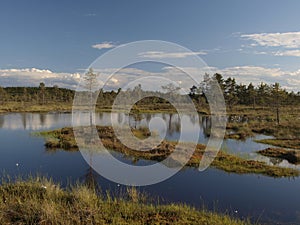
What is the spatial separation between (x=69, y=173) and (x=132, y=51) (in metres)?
7.24

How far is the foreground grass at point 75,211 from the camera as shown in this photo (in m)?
6.59

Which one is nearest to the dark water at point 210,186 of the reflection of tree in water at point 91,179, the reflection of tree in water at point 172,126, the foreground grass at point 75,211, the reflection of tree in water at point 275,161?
the reflection of tree in water at point 91,179

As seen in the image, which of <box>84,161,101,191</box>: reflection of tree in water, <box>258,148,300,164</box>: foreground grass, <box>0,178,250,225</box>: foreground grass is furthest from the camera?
<box>258,148,300,164</box>: foreground grass

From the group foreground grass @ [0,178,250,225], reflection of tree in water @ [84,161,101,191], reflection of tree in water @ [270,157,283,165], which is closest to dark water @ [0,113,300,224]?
reflection of tree in water @ [84,161,101,191]

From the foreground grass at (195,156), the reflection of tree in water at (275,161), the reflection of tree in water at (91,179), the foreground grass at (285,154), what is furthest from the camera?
the foreground grass at (285,154)

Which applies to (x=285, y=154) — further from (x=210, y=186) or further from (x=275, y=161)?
(x=210, y=186)

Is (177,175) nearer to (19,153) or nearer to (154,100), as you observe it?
(19,153)

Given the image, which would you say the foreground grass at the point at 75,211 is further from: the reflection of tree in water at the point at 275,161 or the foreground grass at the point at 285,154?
the foreground grass at the point at 285,154

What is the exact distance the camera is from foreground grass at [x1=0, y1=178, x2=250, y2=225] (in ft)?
21.6

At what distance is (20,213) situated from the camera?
6793 millimetres

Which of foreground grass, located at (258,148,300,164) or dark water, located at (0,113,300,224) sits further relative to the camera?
foreground grass, located at (258,148,300,164)

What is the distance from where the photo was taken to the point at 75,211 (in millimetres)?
7113

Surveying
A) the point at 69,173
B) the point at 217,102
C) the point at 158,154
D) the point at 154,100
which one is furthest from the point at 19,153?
the point at 154,100

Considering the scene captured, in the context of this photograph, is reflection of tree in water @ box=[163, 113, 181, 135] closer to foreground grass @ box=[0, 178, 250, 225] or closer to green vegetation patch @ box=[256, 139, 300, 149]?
green vegetation patch @ box=[256, 139, 300, 149]
